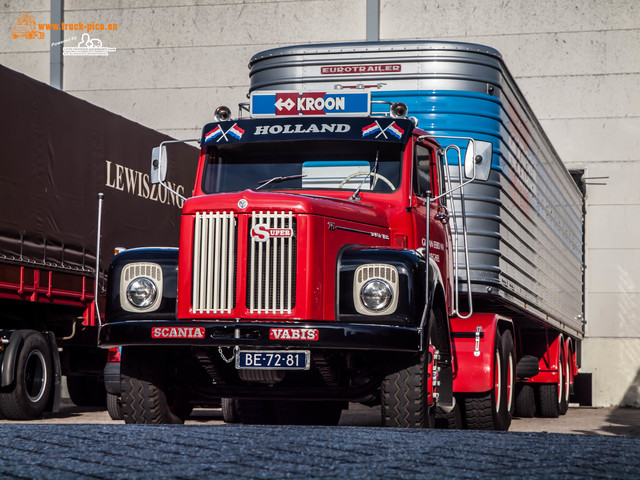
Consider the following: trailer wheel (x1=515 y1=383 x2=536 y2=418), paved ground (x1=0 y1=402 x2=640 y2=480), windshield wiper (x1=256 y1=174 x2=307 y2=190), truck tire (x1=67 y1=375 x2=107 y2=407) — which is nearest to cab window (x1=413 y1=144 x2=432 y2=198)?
windshield wiper (x1=256 y1=174 x2=307 y2=190)

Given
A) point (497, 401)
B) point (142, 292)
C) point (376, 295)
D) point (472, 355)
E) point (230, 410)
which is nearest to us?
point (376, 295)

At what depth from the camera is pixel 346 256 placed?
8375mm

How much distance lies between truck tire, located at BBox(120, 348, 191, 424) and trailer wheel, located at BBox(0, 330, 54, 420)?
3.86 m

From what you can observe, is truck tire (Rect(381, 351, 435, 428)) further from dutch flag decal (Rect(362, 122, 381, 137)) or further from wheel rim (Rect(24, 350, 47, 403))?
wheel rim (Rect(24, 350, 47, 403))

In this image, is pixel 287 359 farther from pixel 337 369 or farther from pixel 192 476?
pixel 192 476

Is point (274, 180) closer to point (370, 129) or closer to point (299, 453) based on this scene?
point (370, 129)

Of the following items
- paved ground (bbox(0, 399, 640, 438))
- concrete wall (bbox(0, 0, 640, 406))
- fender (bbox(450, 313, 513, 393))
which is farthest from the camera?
concrete wall (bbox(0, 0, 640, 406))

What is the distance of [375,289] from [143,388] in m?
2.01

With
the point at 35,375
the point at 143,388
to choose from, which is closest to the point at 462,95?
the point at 143,388

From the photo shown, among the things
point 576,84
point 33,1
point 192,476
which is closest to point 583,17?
point 576,84

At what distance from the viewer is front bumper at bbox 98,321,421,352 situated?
796cm

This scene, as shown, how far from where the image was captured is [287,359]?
26.6ft

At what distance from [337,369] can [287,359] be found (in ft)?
1.89

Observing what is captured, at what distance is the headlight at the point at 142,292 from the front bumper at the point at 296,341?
10.3 inches
